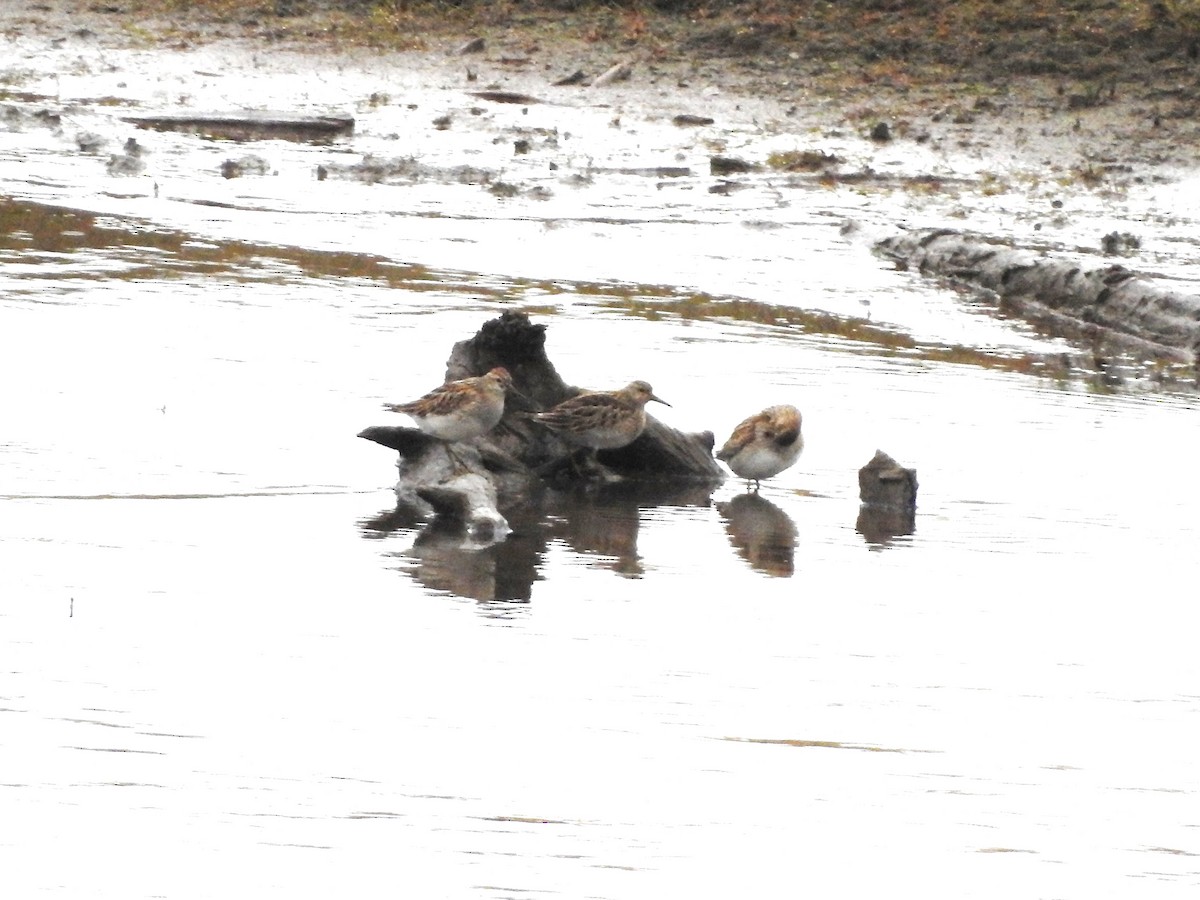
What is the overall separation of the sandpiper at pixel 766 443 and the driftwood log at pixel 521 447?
0.45 metres

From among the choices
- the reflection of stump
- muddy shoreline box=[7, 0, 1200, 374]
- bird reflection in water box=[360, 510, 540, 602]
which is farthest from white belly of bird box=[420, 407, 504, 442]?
muddy shoreline box=[7, 0, 1200, 374]

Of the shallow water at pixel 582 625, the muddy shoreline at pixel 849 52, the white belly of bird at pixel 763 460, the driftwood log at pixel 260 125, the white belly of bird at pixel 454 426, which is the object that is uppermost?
the muddy shoreline at pixel 849 52

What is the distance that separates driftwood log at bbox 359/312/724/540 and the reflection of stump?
93 centimetres

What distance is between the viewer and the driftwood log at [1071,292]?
49.5ft

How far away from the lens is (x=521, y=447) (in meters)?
9.96

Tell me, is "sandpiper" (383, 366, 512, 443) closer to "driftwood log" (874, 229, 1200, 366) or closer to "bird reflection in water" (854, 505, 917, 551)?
"bird reflection in water" (854, 505, 917, 551)

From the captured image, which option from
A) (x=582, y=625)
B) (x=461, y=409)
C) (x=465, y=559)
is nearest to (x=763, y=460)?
(x=461, y=409)

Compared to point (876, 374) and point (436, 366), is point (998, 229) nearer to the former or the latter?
point (876, 374)

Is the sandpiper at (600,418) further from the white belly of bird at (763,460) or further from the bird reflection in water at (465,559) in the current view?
the bird reflection in water at (465,559)

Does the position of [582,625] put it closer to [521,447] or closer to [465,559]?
[465,559]

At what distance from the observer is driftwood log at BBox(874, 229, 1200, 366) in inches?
594

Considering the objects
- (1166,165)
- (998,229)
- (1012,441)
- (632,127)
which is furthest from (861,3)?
(1012,441)

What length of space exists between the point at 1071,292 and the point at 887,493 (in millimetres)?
7572

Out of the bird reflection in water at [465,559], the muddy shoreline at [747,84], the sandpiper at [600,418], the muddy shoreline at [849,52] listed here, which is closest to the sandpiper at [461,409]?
the sandpiper at [600,418]
